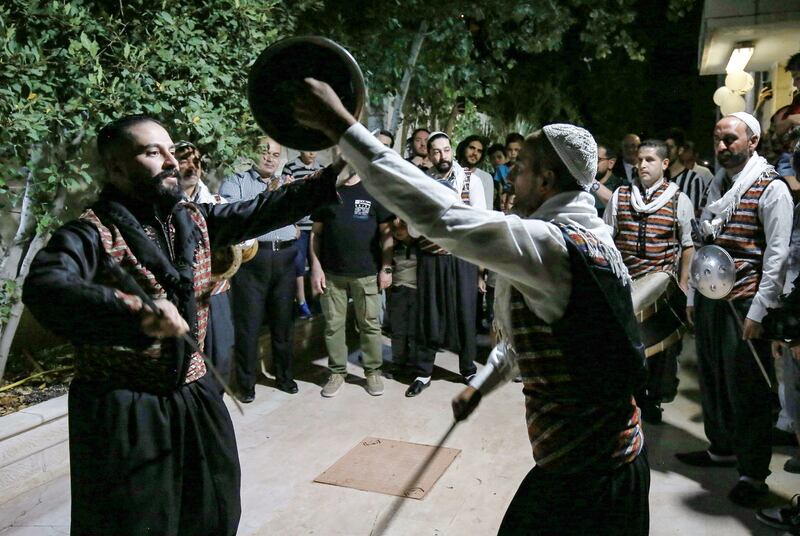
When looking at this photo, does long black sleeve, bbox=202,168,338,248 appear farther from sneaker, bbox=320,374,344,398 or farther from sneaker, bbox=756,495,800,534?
sneaker, bbox=320,374,344,398

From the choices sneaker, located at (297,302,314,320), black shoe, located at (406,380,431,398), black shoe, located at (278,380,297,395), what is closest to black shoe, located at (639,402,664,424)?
black shoe, located at (406,380,431,398)

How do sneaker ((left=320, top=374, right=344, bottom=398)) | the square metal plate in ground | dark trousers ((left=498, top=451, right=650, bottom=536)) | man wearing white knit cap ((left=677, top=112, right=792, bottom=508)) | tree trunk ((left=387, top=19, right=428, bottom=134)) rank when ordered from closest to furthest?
dark trousers ((left=498, top=451, right=650, bottom=536))
man wearing white knit cap ((left=677, top=112, right=792, bottom=508))
the square metal plate in ground
sneaker ((left=320, top=374, right=344, bottom=398))
tree trunk ((left=387, top=19, right=428, bottom=134))

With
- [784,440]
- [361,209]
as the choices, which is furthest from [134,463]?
[784,440]

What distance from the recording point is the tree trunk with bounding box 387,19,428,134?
9.18 meters

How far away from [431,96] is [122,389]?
34.5 ft

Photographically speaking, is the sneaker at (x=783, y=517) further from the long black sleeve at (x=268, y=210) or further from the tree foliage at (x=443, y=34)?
the tree foliage at (x=443, y=34)

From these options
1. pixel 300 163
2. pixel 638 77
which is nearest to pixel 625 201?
pixel 300 163

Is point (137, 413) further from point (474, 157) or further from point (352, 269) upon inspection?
point (474, 157)

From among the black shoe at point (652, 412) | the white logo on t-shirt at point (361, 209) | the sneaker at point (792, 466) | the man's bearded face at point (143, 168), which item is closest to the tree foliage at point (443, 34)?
the white logo on t-shirt at point (361, 209)

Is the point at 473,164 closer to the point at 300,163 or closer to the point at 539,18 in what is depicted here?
the point at 300,163

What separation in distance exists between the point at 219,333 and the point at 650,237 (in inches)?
131

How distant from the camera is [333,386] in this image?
21.1 feet

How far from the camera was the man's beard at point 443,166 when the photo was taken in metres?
6.60

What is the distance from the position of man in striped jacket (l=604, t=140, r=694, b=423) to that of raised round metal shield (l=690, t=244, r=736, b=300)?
1.02m
